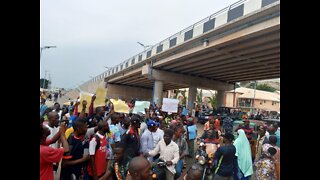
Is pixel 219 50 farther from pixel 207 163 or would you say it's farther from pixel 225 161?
pixel 225 161

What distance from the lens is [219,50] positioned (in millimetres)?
19906

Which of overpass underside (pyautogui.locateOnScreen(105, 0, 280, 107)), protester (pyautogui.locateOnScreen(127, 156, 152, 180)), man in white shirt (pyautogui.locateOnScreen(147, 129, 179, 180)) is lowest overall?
man in white shirt (pyautogui.locateOnScreen(147, 129, 179, 180))

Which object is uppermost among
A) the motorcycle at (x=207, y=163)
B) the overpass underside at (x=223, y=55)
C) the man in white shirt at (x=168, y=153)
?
the overpass underside at (x=223, y=55)

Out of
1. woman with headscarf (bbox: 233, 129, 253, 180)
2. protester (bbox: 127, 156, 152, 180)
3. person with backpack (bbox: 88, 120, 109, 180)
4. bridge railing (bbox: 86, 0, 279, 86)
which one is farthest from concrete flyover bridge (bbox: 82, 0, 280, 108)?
protester (bbox: 127, 156, 152, 180)

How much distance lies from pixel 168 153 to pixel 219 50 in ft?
52.8

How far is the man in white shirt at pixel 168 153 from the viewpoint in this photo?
4.66 meters

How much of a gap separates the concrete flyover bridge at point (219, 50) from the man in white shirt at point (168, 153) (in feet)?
33.7

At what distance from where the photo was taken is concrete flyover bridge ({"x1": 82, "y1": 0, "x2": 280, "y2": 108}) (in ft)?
48.3

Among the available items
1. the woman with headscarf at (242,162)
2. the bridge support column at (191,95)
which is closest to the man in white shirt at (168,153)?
the woman with headscarf at (242,162)

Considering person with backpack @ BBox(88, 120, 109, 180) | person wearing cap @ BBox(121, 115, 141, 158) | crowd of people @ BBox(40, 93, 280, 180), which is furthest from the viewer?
person wearing cap @ BBox(121, 115, 141, 158)

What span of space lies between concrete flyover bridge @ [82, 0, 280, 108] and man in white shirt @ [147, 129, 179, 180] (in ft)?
33.7

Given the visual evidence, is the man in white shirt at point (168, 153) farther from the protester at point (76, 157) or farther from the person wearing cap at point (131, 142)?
the protester at point (76, 157)

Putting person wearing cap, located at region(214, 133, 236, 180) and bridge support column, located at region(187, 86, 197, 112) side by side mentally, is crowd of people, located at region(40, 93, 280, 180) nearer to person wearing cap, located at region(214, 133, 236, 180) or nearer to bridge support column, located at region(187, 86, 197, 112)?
person wearing cap, located at region(214, 133, 236, 180)
